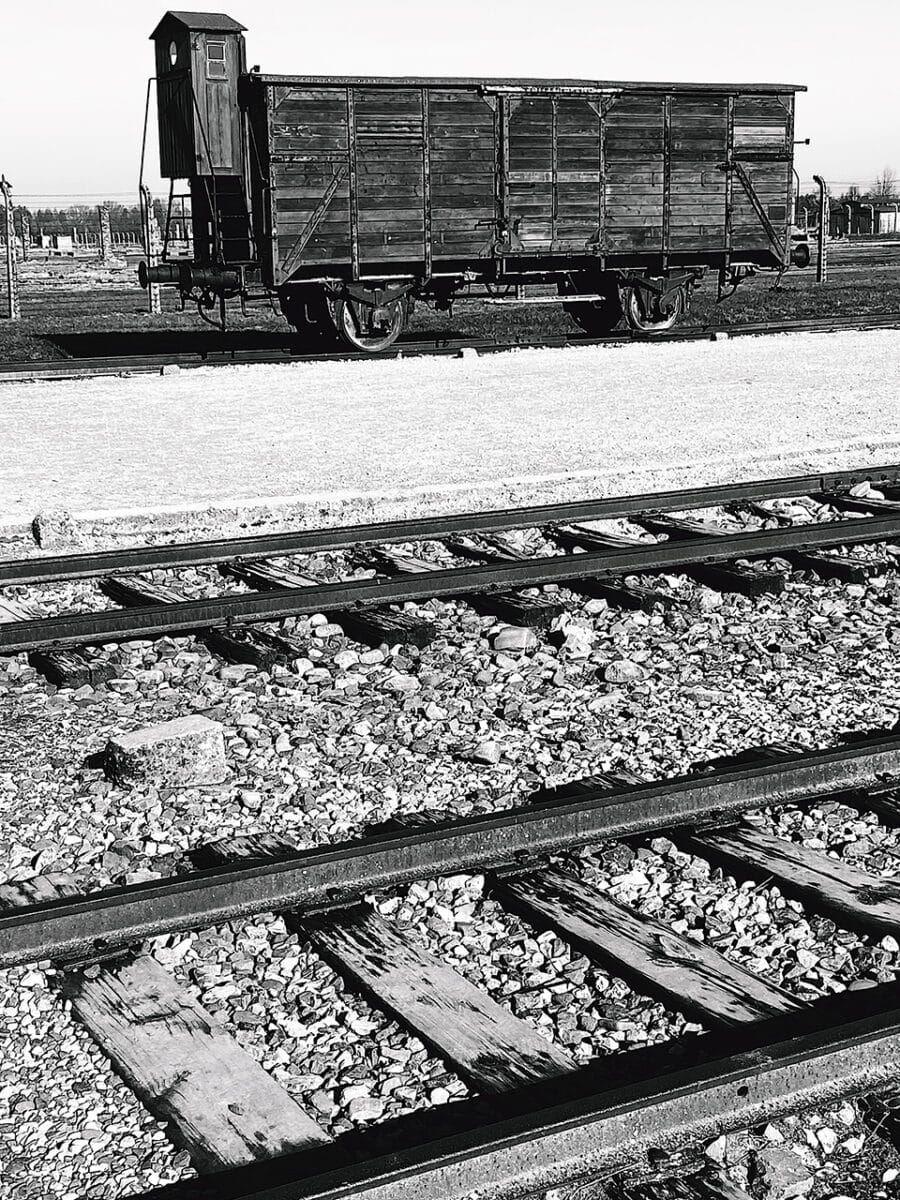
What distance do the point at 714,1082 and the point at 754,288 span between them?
110 feet

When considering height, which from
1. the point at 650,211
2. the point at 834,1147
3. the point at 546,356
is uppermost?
the point at 650,211

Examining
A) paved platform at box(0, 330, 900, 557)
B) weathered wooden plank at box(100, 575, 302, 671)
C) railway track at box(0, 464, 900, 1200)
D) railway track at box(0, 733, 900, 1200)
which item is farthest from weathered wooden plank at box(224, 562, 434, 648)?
paved platform at box(0, 330, 900, 557)

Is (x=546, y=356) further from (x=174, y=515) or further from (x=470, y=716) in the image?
(x=470, y=716)

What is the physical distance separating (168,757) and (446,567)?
10.2 ft

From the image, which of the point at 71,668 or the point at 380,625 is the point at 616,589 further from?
the point at 71,668

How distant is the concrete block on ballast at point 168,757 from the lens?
4.54 meters

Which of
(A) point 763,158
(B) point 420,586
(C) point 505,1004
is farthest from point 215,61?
(C) point 505,1004

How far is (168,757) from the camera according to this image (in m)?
4.57

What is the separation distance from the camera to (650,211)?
21.9 meters

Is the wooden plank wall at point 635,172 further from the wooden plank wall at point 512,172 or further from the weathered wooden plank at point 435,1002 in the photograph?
the weathered wooden plank at point 435,1002

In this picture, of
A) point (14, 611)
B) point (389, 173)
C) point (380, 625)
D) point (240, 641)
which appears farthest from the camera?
point (389, 173)

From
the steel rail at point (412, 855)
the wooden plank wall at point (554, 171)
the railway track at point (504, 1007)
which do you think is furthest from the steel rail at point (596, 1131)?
the wooden plank wall at point (554, 171)

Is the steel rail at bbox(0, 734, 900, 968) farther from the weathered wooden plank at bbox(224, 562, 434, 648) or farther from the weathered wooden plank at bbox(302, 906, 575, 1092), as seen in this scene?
the weathered wooden plank at bbox(224, 562, 434, 648)

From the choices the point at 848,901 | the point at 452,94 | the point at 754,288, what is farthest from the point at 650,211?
the point at 848,901
